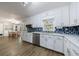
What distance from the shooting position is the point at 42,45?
4605mm

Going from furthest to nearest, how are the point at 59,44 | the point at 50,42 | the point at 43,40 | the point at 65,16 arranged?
the point at 43,40, the point at 50,42, the point at 65,16, the point at 59,44

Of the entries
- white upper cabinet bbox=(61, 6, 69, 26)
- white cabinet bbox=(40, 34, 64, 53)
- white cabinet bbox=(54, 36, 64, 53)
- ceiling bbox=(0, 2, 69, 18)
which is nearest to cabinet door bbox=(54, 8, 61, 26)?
white upper cabinet bbox=(61, 6, 69, 26)

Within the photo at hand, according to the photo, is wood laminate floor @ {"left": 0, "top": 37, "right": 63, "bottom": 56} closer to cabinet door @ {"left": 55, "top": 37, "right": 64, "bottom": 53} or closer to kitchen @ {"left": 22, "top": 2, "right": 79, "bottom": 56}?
cabinet door @ {"left": 55, "top": 37, "right": 64, "bottom": 53}

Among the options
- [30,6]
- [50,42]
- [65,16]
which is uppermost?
[30,6]

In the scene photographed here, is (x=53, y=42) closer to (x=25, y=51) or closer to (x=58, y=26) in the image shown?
(x=58, y=26)

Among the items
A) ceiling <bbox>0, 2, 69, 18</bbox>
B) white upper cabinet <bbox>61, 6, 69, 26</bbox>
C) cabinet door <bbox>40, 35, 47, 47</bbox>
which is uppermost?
ceiling <bbox>0, 2, 69, 18</bbox>

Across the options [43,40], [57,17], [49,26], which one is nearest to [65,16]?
[57,17]

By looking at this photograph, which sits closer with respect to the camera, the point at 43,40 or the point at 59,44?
the point at 59,44

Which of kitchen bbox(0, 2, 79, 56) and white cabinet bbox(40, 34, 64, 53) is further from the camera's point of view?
white cabinet bbox(40, 34, 64, 53)

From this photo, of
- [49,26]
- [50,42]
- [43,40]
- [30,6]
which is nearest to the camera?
[50,42]

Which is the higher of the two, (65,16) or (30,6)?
(30,6)

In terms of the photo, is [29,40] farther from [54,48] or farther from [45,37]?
[54,48]

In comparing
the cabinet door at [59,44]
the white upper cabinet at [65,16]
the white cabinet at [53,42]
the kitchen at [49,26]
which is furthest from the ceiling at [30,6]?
the cabinet door at [59,44]

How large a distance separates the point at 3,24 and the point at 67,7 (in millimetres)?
10560
